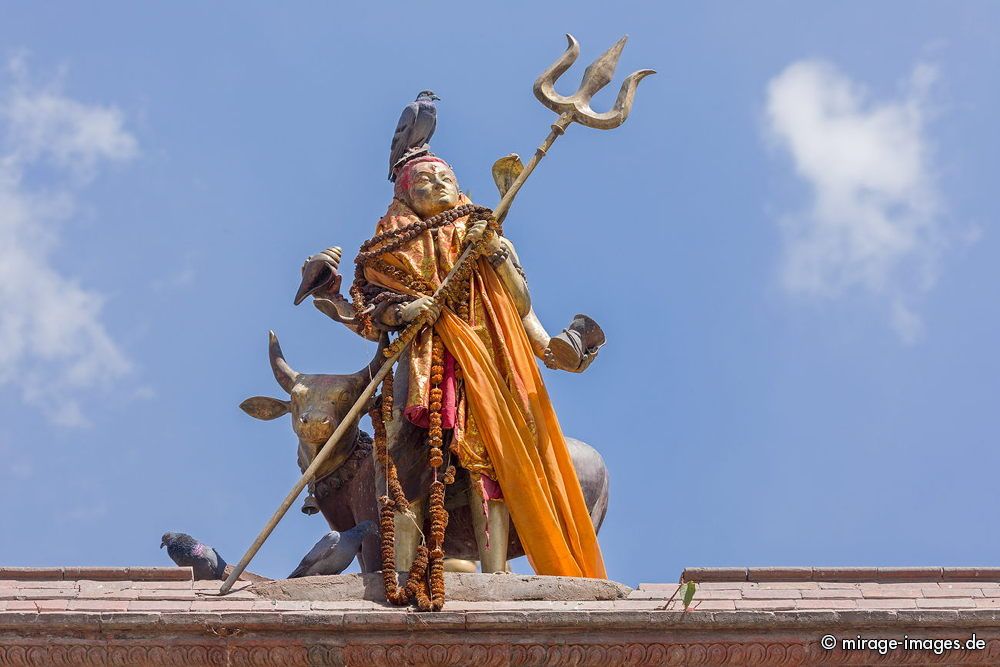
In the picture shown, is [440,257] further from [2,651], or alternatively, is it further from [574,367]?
[2,651]

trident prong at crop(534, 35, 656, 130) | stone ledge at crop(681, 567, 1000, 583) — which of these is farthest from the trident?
stone ledge at crop(681, 567, 1000, 583)

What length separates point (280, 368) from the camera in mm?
14562

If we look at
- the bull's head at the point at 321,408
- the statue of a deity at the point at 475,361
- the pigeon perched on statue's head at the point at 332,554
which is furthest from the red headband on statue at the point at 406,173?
the pigeon perched on statue's head at the point at 332,554

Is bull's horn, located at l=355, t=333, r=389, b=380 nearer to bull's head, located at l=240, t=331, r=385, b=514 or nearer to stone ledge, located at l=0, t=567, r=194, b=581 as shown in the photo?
bull's head, located at l=240, t=331, r=385, b=514

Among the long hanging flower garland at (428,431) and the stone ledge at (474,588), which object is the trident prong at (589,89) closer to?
the long hanging flower garland at (428,431)

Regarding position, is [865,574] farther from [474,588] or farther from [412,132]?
[412,132]

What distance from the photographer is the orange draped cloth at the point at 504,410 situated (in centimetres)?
1340

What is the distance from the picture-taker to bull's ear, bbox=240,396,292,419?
14500 millimetres

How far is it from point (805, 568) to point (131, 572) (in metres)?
3.84

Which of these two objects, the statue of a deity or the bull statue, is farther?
the bull statue

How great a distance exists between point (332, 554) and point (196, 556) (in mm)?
877

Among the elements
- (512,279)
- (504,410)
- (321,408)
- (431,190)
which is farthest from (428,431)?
(431,190)

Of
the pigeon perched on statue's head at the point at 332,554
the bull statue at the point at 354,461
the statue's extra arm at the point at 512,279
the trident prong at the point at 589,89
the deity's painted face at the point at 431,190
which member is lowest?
the pigeon perched on statue's head at the point at 332,554

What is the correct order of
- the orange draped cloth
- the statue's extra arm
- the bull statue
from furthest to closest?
the statue's extra arm, the bull statue, the orange draped cloth
